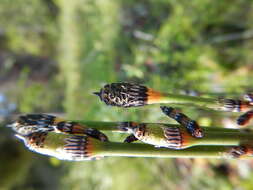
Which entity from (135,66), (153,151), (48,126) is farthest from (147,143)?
(135,66)

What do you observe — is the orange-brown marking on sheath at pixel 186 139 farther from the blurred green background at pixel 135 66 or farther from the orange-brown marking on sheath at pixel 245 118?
the blurred green background at pixel 135 66

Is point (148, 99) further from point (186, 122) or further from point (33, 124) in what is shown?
point (33, 124)

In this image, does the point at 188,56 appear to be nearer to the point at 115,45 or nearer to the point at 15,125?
the point at 115,45

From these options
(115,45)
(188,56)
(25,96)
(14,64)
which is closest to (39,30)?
(14,64)

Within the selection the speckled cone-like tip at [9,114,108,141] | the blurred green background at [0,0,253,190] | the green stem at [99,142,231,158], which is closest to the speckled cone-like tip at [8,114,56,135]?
the speckled cone-like tip at [9,114,108,141]

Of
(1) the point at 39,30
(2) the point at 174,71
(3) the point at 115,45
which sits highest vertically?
(1) the point at 39,30

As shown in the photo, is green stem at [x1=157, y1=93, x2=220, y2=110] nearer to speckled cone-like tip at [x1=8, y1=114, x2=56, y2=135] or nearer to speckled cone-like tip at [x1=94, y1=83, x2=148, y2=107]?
speckled cone-like tip at [x1=94, y1=83, x2=148, y2=107]

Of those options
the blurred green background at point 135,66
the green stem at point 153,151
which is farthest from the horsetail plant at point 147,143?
the blurred green background at point 135,66
